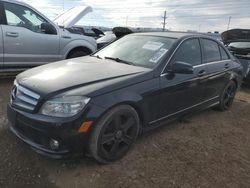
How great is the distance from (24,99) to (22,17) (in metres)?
3.63

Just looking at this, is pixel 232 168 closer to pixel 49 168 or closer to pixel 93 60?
pixel 49 168

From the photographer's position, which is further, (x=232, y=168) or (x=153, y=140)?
(x=153, y=140)

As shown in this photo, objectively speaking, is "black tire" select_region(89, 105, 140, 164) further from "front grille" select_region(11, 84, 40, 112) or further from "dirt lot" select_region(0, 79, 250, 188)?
"front grille" select_region(11, 84, 40, 112)

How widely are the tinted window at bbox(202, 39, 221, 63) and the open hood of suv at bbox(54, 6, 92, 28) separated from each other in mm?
5767

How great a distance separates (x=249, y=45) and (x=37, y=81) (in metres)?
8.24

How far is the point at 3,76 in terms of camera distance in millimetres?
6836

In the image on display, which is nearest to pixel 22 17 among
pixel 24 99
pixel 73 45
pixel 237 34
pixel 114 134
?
pixel 73 45

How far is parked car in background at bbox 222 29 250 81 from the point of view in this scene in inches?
286

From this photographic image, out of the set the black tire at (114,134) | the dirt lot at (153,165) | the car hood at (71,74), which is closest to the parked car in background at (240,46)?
the dirt lot at (153,165)

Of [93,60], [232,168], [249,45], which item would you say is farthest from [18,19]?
[249,45]

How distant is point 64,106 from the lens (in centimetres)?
275

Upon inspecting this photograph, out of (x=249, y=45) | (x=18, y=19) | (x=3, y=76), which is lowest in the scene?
(x=3, y=76)

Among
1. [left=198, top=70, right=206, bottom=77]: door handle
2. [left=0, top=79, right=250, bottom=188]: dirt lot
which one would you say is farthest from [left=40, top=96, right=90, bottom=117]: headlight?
[left=198, top=70, right=206, bottom=77]: door handle

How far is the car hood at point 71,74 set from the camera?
9.68 ft
